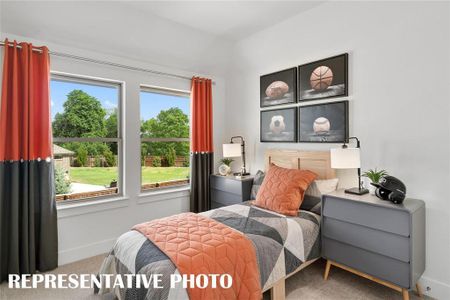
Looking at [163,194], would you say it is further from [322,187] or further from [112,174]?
[322,187]

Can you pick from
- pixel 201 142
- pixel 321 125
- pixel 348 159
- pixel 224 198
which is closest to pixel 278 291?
pixel 348 159

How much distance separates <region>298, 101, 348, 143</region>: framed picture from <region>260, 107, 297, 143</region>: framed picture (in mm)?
106

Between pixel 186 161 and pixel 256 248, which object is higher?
pixel 186 161

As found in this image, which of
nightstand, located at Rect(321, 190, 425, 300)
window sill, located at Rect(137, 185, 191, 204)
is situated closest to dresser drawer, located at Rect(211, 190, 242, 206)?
window sill, located at Rect(137, 185, 191, 204)

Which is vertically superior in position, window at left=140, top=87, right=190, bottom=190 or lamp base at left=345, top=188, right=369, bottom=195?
window at left=140, top=87, right=190, bottom=190

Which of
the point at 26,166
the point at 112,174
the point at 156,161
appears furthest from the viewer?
the point at 156,161

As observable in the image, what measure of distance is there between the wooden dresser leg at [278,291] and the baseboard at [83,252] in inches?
78.7

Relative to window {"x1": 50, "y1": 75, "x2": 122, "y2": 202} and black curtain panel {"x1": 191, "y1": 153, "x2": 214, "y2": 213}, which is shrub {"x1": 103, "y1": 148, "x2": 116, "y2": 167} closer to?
window {"x1": 50, "y1": 75, "x2": 122, "y2": 202}

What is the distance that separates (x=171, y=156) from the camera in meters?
3.61

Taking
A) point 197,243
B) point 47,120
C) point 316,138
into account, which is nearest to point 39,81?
point 47,120

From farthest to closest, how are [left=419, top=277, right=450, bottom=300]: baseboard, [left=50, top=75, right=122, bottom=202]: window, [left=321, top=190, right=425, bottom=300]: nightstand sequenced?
[left=50, top=75, right=122, bottom=202]: window
[left=419, top=277, right=450, bottom=300]: baseboard
[left=321, top=190, right=425, bottom=300]: nightstand

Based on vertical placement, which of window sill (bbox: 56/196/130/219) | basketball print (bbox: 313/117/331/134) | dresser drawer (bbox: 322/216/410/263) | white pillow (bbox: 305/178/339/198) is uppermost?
basketball print (bbox: 313/117/331/134)

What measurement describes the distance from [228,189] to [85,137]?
1844mm

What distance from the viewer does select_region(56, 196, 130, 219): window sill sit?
2648mm
